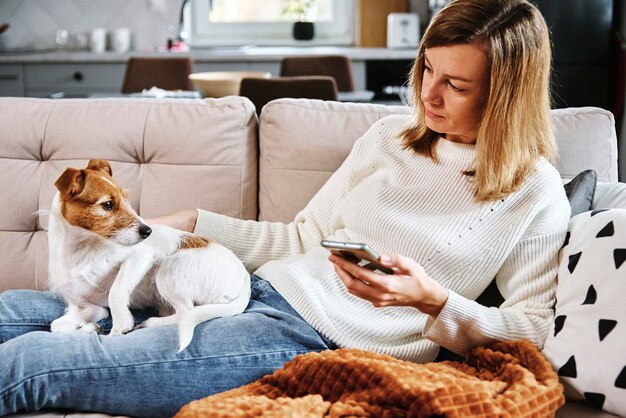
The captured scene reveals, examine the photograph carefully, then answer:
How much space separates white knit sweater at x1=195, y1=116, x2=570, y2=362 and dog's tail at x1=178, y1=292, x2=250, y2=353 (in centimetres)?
9

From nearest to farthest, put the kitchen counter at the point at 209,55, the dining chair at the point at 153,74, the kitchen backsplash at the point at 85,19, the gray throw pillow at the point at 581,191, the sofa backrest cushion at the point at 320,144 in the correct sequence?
the gray throw pillow at the point at 581,191
the sofa backrest cushion at the point at 320,144
the dining chair at the point at 153,74
the kitchen counter at the point at 209,55
the kitchen backsplash at the point at 85,19

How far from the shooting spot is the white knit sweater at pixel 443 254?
4.45 ft

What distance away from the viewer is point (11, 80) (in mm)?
4879

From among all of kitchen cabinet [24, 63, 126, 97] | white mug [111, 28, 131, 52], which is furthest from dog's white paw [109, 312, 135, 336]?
white mug [111, 28, 131, 52]

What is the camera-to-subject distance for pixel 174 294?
4.79 ft

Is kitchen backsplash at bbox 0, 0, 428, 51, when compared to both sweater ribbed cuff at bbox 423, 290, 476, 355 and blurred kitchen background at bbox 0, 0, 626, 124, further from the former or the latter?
sweater ribbed cuff at bbox 423, 290, 476, 355

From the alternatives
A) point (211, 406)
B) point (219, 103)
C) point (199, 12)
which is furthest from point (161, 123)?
point (199, 12)

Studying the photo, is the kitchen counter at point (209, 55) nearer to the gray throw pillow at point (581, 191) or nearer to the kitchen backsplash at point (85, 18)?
the kitchen backsplash at point (85, 18)

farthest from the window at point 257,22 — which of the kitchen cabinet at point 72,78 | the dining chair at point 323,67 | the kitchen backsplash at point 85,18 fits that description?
the dining chair at point 323,67

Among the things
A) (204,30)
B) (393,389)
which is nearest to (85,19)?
(204,30)

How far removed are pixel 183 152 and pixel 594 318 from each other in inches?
42.0

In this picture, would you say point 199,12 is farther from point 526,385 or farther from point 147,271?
point 526,385

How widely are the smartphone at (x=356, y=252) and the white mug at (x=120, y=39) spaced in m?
4.26

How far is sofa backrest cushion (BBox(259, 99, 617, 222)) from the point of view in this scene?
1777mm
